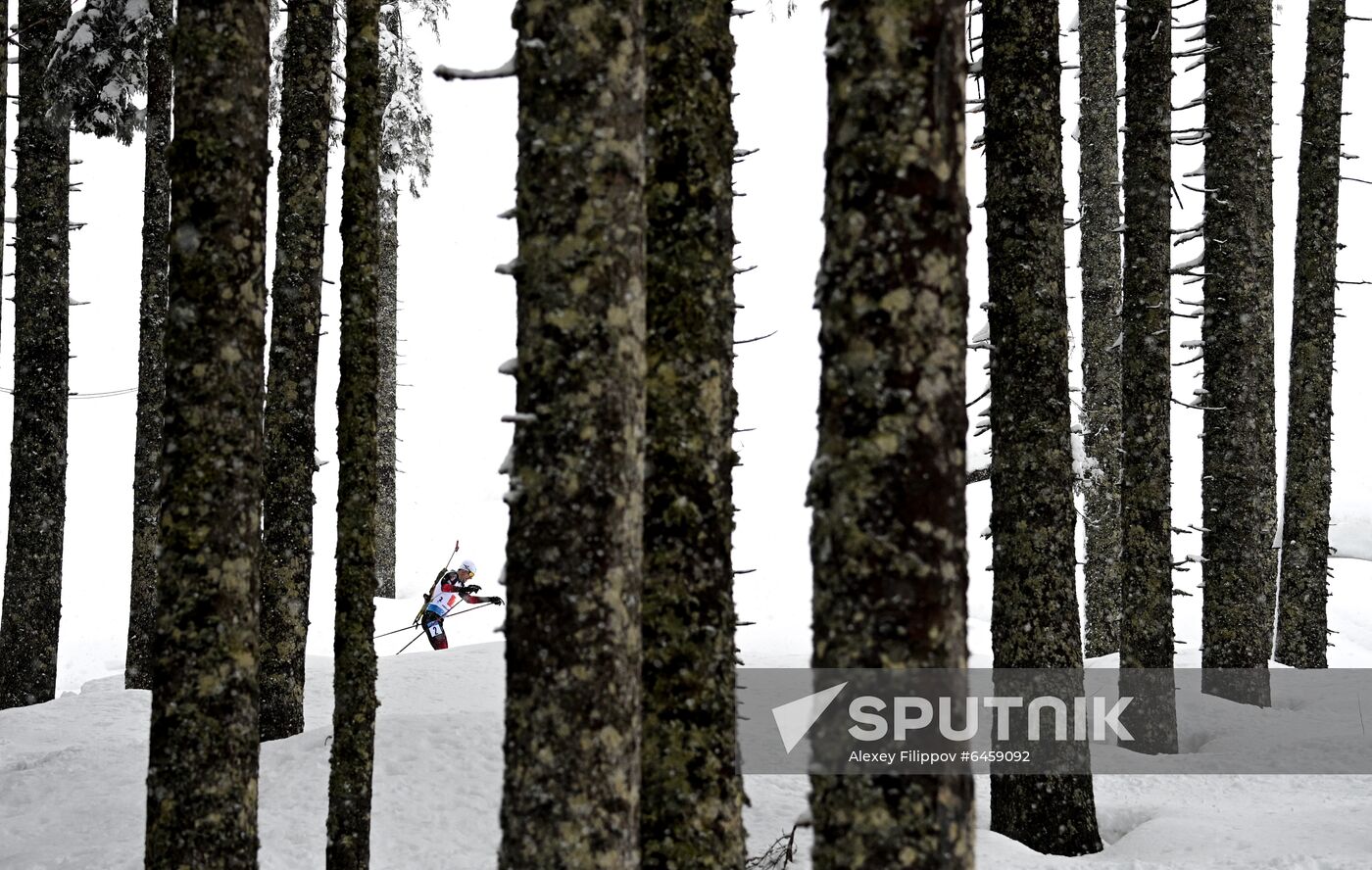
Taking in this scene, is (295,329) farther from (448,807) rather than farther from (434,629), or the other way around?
(434,629)

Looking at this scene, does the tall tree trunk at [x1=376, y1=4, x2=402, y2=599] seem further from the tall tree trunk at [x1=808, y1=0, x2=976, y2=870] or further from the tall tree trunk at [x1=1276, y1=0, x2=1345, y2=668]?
the tall tree trunk at [x1=808, y1=0, x2=976, y2=870]

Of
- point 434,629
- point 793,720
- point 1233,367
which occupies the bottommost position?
point 434,629

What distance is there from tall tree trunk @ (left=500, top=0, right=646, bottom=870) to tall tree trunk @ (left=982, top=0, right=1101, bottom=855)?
148 inches

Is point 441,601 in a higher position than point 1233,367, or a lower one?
lower

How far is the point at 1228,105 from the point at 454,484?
1104 inches

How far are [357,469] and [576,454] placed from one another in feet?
12.1

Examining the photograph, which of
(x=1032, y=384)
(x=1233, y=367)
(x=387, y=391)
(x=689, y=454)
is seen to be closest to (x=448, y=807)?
(x=689, y=454)

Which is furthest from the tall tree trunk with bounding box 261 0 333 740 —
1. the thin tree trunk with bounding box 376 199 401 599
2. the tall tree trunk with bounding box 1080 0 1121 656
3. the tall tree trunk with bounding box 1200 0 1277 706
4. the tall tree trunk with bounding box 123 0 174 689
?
the thin tree trunk with bounding box 376 199 401 599

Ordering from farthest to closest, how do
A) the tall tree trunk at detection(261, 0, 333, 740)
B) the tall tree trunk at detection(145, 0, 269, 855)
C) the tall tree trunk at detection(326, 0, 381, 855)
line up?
the tall tree trunk at detection(261, 0, 333, 740)
the tall tree trunk at detection(326, 0, 381, 855)
the tall tree trunk at detection(145, 0, 269, 855)

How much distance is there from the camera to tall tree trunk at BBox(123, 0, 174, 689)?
12.4 metres

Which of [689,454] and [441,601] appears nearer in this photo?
[689,454]

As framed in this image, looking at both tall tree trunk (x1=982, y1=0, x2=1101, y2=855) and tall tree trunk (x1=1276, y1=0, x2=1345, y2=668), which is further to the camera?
tall tree trunk (x1=1276, y1=0, x2=1345, y2=668)

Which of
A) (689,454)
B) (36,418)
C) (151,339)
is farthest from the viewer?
(151,339)

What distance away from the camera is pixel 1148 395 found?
947 centimetres
